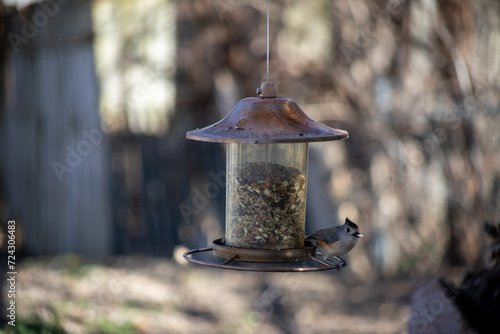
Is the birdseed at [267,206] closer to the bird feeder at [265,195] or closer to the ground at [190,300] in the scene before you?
the bird feeder at [265,195]

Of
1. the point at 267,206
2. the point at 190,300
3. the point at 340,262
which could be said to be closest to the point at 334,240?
the point at 340,262

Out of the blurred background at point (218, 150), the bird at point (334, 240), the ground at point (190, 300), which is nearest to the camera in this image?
the bird at point (334, 240)

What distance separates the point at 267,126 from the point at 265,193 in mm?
476

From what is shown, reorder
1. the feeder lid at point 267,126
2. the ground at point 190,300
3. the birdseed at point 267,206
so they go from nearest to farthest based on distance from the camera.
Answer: the feeder lid at point 267,126
the birdseed at point 267,206
the ground at point 190,300

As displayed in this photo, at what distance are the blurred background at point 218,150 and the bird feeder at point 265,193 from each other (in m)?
2.99

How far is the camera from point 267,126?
302 centimetres

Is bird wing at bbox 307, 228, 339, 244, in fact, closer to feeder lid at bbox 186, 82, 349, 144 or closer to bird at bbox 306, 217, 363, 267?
bird at bbox 306, 217, 363, 267

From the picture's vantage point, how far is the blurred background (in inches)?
264

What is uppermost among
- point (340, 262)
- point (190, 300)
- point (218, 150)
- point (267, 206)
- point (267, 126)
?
point (267, 126)

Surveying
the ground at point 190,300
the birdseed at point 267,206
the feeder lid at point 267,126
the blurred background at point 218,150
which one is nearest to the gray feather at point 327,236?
the birdseed at point 267,206

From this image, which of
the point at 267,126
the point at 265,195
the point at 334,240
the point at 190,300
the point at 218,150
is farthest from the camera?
the point at 218,150

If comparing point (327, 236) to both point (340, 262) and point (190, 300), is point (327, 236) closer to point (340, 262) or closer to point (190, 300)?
point (340, 262)

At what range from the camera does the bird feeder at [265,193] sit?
3.20 m

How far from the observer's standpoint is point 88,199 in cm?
845
